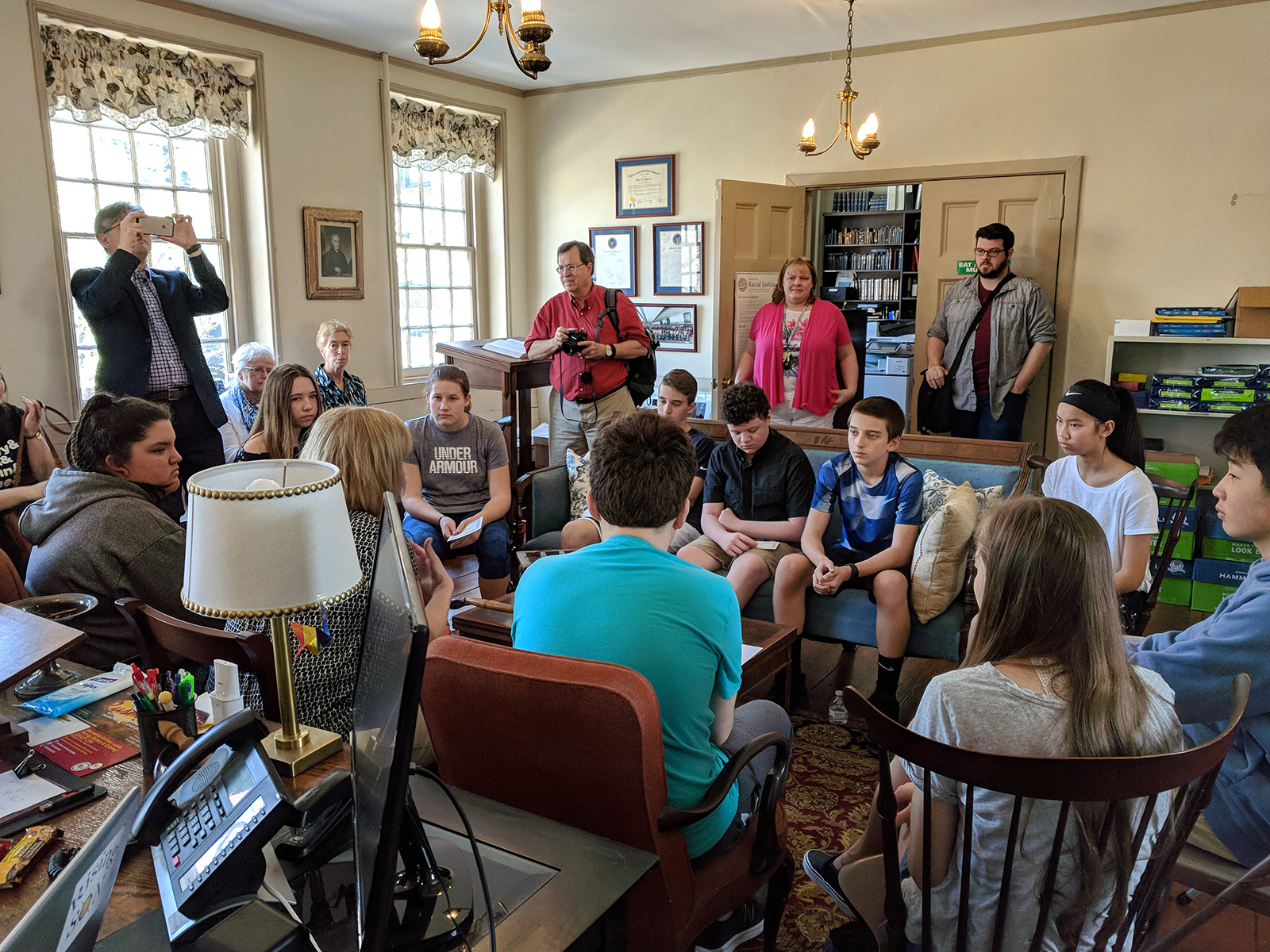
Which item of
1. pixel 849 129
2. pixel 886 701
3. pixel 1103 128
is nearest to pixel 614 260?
pixel 849 129

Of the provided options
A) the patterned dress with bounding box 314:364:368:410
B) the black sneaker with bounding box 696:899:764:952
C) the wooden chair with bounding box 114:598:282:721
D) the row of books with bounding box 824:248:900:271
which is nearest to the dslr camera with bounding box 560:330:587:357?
the patterned dress with bounding box 314:364:368:410

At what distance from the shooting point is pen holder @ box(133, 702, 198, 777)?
4.35 ft

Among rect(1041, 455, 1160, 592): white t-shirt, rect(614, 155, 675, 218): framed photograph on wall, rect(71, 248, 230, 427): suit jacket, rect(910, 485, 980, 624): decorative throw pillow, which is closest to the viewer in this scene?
rect(1041, 455, 1160, 592): white t-shirt

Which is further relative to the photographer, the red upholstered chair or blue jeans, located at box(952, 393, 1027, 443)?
blue jeans, located at box(952, 393, 1027, 443)

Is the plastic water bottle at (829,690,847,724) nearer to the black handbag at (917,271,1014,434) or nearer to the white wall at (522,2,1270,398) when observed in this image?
the black handbag at (917,271,1014,434)

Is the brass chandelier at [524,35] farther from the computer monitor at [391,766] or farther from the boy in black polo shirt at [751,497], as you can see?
the computer monitor at [391,766]

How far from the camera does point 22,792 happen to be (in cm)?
129

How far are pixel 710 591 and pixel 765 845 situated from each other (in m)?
0.50

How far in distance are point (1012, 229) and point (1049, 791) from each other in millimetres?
4844

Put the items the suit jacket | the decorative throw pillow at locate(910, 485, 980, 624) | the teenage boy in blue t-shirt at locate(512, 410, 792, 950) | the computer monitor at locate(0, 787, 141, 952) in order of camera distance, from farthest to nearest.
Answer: the suit jacket < the decorative throw pillow at locate(910, 485, 980, 624) < the teenage boy in blue t-shirt at locate(512, 410, 792, 950) < the computer monitor at locate(0, 787, 141, 952)

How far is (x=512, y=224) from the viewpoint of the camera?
6824 mm

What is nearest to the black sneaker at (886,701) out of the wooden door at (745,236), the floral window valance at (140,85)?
the wooden door at (745,236)

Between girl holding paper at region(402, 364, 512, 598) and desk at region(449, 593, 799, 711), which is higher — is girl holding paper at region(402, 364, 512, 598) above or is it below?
above

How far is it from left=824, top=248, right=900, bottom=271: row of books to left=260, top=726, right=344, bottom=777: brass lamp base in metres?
7.55
